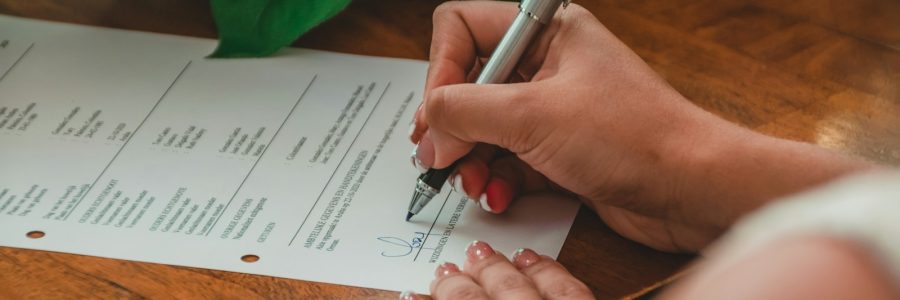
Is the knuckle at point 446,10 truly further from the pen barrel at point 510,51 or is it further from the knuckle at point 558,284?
the knuckle at point 558,284

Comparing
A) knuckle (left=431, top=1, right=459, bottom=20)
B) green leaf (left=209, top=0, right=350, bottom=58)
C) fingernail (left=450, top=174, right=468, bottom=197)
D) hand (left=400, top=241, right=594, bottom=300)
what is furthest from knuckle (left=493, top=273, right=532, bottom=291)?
green leaf (left=209, top=0, right=350, bottom=58)

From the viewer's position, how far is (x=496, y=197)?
2.60ft

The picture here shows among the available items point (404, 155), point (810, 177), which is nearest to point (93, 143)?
point (404, 155)

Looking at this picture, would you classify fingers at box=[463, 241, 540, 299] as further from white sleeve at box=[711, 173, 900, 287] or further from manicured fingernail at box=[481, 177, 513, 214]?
white sleeve at box=[711, 173, 900, 287]

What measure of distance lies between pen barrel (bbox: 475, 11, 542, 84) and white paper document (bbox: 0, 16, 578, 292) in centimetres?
10

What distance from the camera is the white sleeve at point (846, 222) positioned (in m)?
0.30

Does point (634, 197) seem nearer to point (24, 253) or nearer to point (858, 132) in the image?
point (858, 132)

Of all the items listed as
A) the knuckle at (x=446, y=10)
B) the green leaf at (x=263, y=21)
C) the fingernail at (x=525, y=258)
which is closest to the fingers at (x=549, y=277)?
the fingernail at (x=525, y=258)

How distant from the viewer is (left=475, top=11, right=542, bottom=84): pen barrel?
0.78 meters

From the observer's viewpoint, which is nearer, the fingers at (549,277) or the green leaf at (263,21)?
the fingers at (549,277)

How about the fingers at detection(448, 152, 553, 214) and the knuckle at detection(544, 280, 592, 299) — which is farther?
the fingers at detection(448, 152, 553, 214)

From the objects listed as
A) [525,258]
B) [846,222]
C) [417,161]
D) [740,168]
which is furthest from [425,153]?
[846,222]

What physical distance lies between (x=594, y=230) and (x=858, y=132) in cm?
24
